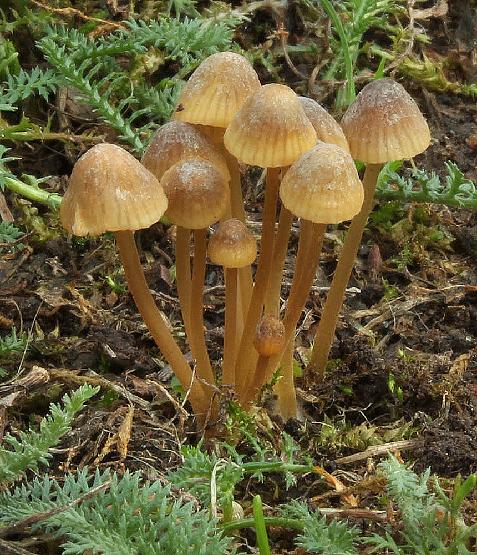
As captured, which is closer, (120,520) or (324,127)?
(120,520)

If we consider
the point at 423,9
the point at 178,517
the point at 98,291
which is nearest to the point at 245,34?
the point at 423,9

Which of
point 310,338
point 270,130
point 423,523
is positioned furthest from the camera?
point 310,338

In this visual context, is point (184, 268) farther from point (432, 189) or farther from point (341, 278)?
point (432, 189)

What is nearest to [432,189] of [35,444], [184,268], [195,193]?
[184,268]

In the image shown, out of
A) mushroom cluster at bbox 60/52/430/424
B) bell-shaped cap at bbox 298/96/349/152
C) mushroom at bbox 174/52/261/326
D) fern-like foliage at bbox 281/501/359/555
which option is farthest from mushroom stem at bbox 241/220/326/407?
fern-like foliage at bbox 281/501/359/555

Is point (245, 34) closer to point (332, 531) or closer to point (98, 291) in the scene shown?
point (98, 291)
